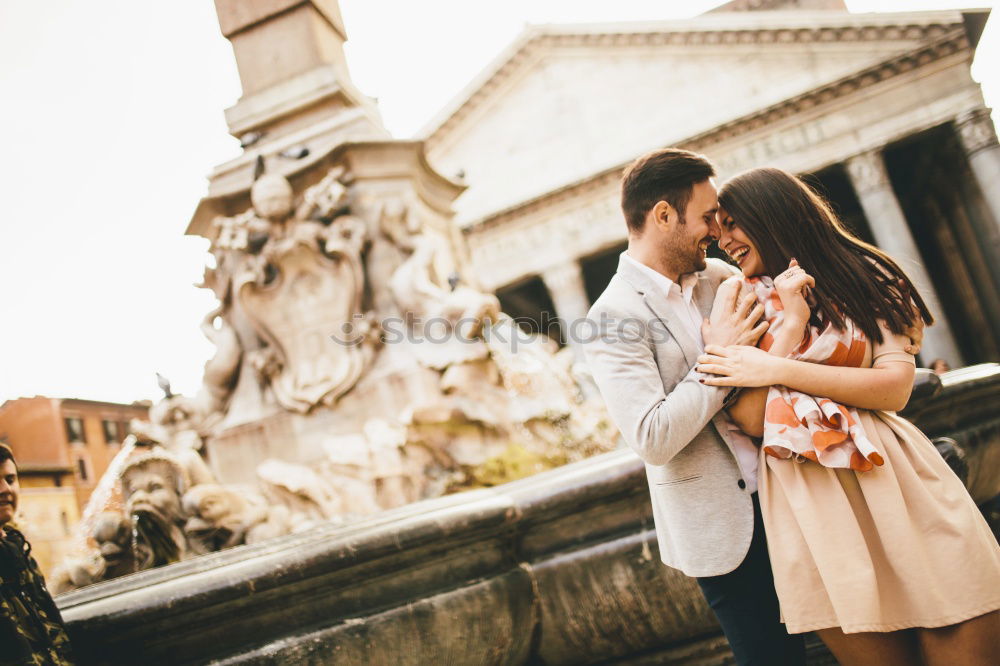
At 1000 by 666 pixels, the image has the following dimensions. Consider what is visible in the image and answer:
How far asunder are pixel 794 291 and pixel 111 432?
36.4 m

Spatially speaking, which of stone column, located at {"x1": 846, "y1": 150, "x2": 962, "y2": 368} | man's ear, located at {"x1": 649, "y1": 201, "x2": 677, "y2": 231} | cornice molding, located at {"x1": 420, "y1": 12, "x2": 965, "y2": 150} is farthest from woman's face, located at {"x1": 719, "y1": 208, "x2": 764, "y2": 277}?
cornice molding, located at {"x1": 420, "y1": 12, "x2": 965, "y2": 150}

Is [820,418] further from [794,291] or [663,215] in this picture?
[663,215]

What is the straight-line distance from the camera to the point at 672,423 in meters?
1.67

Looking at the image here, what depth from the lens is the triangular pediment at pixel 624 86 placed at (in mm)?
22828

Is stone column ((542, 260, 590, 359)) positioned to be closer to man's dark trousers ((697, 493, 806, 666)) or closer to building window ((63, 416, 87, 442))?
building window ((63, 416, 87, 442))

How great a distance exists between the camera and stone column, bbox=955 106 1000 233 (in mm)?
20281

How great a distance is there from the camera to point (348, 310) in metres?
5.58

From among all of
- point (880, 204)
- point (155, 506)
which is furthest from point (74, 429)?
point (880, 204)

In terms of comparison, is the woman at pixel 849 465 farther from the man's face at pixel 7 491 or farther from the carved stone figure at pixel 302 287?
the carved stone figure at pixel 302 287

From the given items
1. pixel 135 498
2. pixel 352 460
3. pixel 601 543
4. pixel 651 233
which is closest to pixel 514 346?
pixel 352 460

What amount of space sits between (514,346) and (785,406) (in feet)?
13.7

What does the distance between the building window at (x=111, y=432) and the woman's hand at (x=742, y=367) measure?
3509 centimetres

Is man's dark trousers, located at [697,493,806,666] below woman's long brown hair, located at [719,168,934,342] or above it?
below

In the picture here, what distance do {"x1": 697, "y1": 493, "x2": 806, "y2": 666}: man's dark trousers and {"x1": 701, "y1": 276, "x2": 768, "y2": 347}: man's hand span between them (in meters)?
0.41
